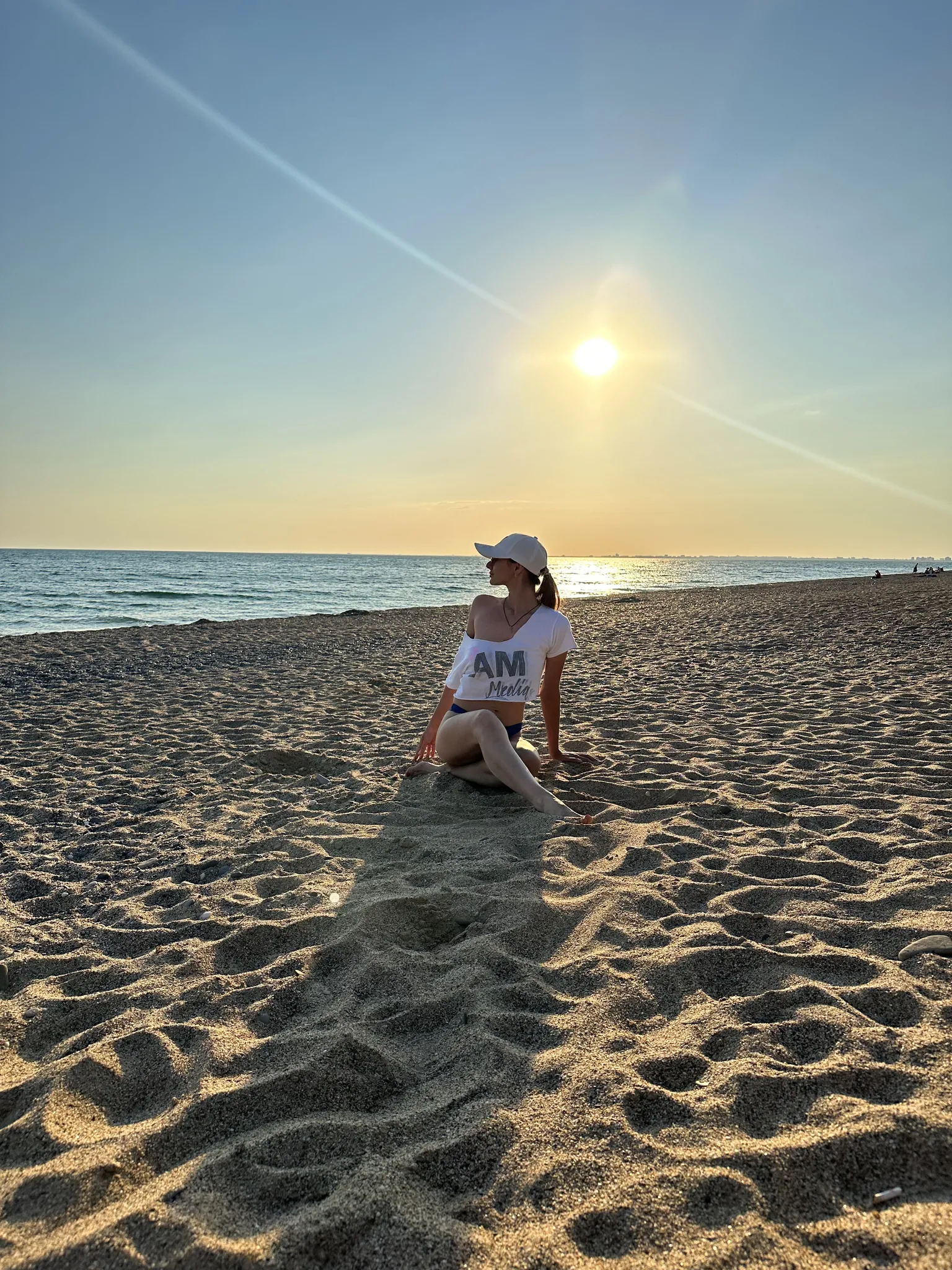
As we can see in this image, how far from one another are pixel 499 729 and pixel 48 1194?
2721mm

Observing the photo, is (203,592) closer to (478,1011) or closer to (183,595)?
(183,595)

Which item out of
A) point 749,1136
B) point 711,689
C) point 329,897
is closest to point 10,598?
point 711,689

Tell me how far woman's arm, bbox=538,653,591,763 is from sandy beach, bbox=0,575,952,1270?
11.4 inches

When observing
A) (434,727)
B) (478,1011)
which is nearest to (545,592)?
(434,727)

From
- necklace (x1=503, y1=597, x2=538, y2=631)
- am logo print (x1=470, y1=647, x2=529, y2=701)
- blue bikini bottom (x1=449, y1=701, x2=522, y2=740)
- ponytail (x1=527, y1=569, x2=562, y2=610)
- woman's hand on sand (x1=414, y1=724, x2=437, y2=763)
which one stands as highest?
ponytail (x1=527, y1=569, x2=562, y2=610)

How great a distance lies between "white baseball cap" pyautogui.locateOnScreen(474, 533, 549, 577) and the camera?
4.17 m

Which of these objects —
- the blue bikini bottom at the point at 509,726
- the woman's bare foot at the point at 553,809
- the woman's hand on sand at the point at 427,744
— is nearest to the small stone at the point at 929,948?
the woman's bare foot at the point at 553,809

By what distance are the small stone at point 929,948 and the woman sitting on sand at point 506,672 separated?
5.71ft

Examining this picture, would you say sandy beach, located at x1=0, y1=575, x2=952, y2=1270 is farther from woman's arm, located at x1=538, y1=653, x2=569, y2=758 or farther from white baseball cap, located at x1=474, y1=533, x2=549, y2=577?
white baseball cap, located at x1=474, y1=533, x2=549, y2=577

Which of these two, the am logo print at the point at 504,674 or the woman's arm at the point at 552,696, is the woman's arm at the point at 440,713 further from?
the woman's arm at the point at 552,696

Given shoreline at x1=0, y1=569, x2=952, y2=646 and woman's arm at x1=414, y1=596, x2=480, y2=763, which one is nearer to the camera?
woman's arm at x1=414, y1=596, x2=480, y2=763

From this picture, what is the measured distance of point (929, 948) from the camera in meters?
2.52

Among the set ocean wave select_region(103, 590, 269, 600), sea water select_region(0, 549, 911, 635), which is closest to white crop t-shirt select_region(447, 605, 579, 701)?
sea water select_region(0, 549, 911, 635)

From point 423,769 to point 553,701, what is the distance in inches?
39.3
